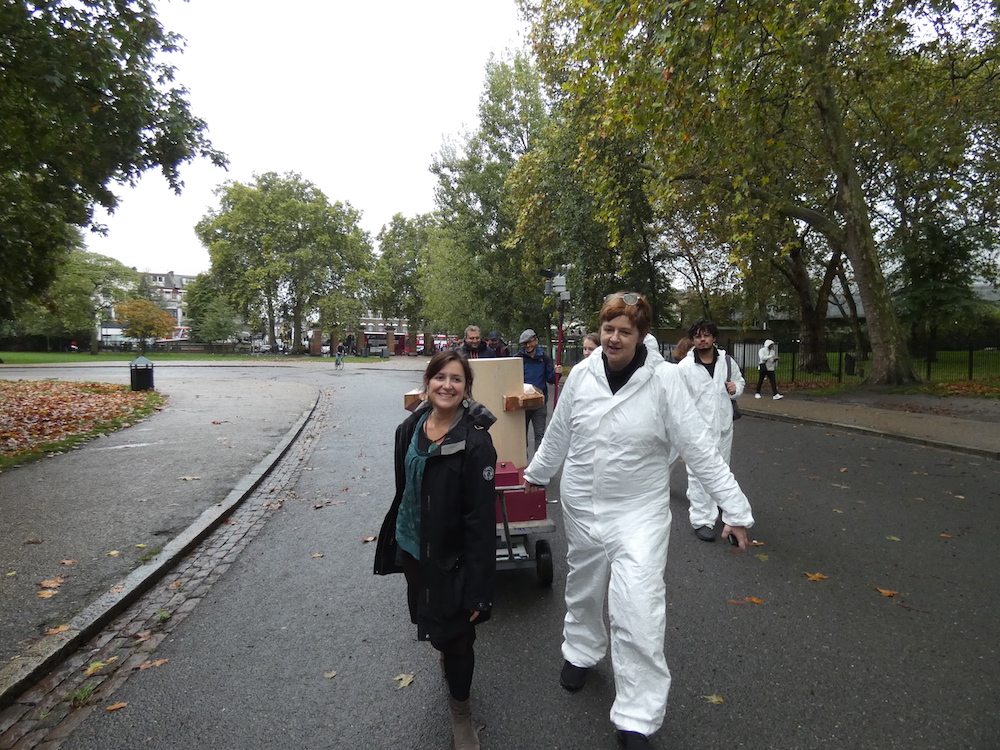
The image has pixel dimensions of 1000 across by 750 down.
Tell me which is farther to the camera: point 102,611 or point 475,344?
point 475,344

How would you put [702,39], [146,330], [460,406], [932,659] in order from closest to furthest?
[460,406], [932,659], [702,39], [146,330]

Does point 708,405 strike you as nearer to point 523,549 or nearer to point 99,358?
point 523,549

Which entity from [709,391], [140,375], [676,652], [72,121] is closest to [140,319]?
[140,375]

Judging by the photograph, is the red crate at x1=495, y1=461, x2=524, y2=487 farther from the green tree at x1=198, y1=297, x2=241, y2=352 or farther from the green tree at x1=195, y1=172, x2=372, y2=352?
the green tree at x1=198, y1=297, x2=241, y2=352

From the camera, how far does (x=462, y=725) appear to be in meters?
2.59

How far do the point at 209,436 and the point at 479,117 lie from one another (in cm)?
2570

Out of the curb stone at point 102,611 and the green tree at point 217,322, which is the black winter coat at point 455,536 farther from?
the green tree at point 217,322

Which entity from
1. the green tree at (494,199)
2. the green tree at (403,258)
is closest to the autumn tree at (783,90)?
the green tree at (494,199)

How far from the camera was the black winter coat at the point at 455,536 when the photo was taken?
2.42 metres

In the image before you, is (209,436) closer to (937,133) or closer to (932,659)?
(932,659)

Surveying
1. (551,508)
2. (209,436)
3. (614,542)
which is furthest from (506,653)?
(209,436)

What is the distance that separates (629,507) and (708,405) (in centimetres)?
296

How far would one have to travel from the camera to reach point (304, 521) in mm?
6113

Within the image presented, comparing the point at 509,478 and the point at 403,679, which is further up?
the point at 509,478
